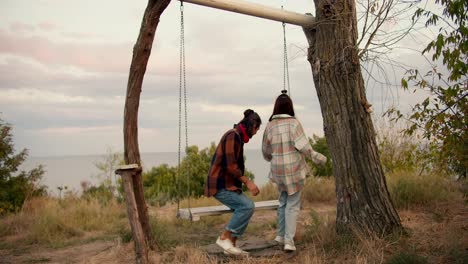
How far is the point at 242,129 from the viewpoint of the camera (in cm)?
601

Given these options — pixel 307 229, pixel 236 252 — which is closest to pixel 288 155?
pixel 236 252

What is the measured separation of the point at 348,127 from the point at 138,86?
2634 millimetres

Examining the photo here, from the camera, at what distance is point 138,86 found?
6074 millimetres

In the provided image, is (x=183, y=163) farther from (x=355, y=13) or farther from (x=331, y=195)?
(x=355, y=13)

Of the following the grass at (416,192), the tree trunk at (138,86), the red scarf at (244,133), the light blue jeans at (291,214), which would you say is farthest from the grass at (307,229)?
the red scarf at (244,133)

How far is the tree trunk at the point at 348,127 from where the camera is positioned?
6266mm

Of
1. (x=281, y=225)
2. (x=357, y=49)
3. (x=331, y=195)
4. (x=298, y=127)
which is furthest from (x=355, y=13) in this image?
(x=331, y=195)

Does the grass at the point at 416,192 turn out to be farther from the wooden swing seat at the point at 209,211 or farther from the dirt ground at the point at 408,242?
the wooden swing seat at the point at 209,211

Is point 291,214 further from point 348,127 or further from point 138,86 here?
point 138,86

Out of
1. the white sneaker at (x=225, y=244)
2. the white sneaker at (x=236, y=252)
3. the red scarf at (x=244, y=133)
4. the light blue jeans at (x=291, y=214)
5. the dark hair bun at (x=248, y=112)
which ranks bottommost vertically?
the white sneaker at (x=236, y=252)

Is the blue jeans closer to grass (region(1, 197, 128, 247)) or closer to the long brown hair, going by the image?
the long brown hair

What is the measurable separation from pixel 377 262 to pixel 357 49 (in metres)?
2.66

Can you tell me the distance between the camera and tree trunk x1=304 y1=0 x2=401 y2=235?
6.27 metres

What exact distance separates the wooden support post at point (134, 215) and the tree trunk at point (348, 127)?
2.44m
